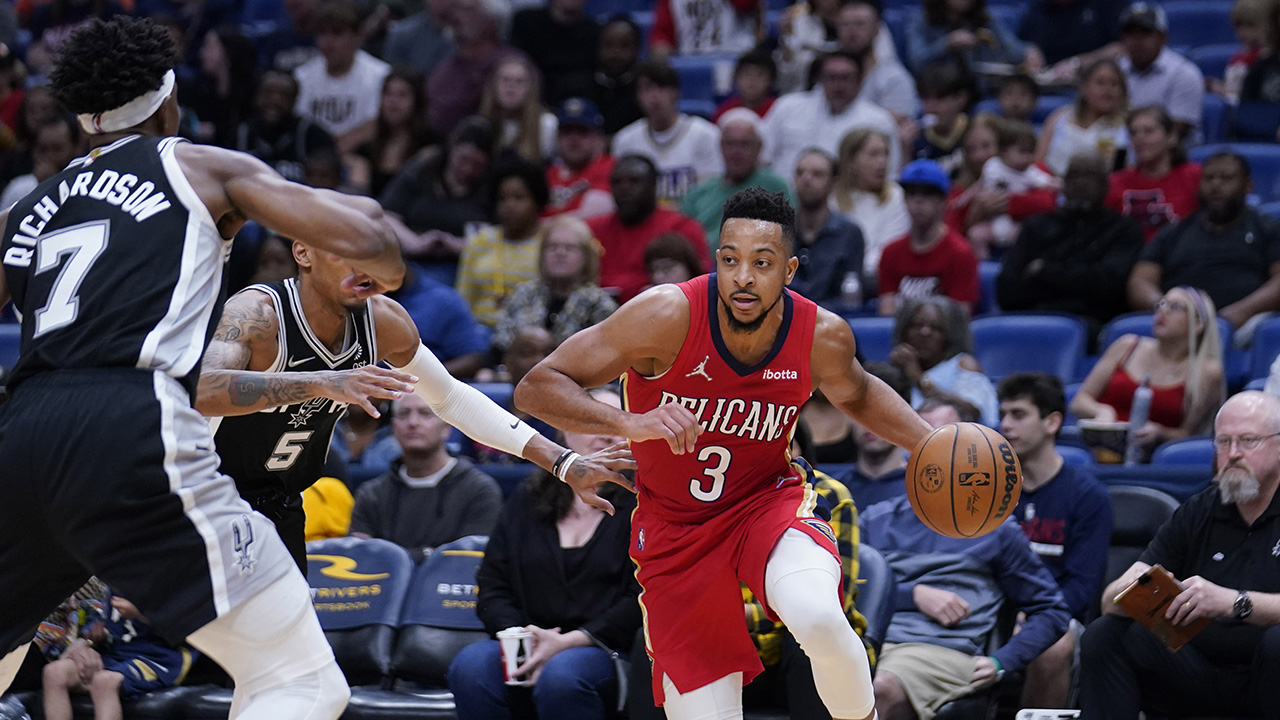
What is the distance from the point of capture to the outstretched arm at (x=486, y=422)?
495cm

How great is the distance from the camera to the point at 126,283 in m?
3.68

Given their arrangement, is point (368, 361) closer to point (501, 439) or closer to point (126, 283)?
point (501, 439)

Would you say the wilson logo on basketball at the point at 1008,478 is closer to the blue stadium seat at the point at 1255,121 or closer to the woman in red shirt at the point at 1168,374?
the woman in red shirt at the point at 1168,374

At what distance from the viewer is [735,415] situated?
4.88 meters

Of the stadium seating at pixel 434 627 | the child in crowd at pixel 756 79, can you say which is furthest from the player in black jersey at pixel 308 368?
the child in crowd at pixel 756 79

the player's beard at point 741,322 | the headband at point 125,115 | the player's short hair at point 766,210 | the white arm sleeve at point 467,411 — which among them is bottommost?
the white arm sleeve at point 467,411

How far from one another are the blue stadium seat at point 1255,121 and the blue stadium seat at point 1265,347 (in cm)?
309

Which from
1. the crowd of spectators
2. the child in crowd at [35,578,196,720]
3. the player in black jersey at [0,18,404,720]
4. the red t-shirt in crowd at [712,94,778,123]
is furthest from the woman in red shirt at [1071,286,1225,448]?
the player in black jersey at [0,18,404,720]

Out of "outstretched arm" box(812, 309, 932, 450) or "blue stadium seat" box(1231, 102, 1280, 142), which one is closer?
"outstretched arm" box(812, 309, 932, 450)

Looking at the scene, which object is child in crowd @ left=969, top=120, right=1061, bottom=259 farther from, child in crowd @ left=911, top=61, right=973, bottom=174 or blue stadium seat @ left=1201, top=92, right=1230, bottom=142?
blue stadium seat @ left=1201, top=92, right=1230, bottom=142

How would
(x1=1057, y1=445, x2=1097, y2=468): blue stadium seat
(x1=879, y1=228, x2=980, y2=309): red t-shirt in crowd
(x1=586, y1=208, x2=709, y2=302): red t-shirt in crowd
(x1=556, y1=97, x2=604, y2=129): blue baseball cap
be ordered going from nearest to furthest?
1. (x1=1057, y1=445, x2=1097, y2=468): blue stadium seat
2. (x1=879, y1=228, x2=980, y2=309): red t-shirt in crowd
3. (x1=586, y1=208, x2=709, y2=302): red t-shirt in crowd
4. (x1=556, y1=97, x2=604, y2=129): blue baseball cap

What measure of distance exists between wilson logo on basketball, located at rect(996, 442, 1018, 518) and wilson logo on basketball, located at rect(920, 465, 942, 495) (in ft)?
0.71

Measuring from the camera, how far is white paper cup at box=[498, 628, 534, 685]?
5914 mm

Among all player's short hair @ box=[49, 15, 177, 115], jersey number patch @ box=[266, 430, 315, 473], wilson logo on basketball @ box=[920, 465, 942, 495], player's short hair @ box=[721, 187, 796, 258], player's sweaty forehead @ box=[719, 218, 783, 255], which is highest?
player's short hair @ box=[49, 15, 177, 115]
